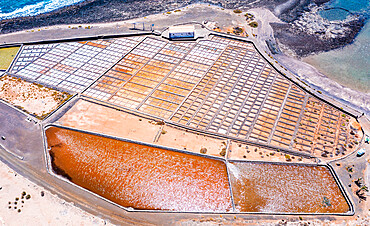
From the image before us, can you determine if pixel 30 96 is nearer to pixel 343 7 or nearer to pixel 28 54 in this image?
pixel 28 54

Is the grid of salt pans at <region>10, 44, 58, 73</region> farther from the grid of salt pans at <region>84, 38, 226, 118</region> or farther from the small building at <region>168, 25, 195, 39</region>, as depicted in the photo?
the small building at <region>168, 25, 195, 39</region>

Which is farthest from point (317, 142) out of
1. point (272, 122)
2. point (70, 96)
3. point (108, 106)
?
point (70, 96)

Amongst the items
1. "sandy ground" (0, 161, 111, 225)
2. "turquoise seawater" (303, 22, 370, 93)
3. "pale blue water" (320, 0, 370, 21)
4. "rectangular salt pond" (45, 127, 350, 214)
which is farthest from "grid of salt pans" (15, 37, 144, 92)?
"pale blue water" (320, 0, 370, 21)

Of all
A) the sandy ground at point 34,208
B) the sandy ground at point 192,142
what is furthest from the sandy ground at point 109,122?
the sandy ground at point 34,208

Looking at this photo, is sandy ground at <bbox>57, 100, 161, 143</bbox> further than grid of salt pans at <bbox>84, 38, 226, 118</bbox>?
No

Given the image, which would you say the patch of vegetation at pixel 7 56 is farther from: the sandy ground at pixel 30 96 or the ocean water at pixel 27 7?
the ocean water at pixel 27 7

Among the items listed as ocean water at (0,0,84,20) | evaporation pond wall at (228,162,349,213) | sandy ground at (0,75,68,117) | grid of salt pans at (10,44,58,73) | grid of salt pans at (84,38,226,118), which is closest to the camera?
evaporation pond wall at (228,162,349,213)
